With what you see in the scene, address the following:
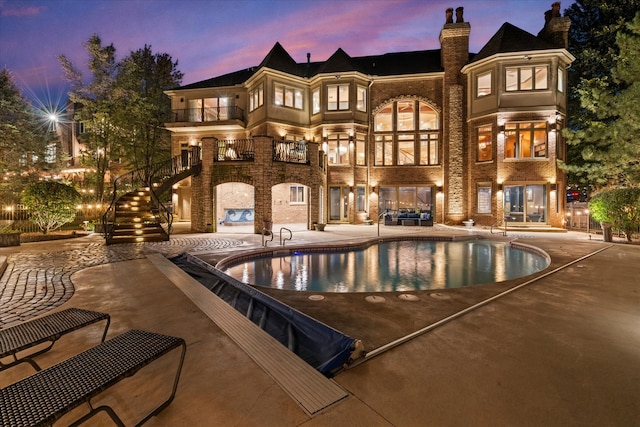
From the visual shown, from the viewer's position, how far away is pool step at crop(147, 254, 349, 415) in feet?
7.69

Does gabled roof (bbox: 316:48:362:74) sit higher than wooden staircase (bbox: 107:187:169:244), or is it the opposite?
gabled roof (bbox: 316:48:362:74)

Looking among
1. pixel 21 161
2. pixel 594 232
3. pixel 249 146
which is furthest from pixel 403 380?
pixel 21 161

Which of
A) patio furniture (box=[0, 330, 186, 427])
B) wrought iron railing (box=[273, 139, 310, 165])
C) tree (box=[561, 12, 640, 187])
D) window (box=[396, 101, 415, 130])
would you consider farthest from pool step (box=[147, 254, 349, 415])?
window (box=[396, 101, 415, 130])

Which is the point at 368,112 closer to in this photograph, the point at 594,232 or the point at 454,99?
the point at 454,99

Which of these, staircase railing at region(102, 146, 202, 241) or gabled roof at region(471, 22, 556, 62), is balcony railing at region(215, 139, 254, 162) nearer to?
staircase railing at region(102, 146, 202, 241)

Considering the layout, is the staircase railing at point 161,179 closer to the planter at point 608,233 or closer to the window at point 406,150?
the window at point 406,150

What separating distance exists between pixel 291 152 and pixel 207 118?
31.1ft

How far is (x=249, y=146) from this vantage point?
17016 mm

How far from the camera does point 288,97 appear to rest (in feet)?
68.2

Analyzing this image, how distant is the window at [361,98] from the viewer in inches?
824

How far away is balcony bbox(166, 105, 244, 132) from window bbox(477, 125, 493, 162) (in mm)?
15727

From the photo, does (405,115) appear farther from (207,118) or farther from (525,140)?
(207,118)

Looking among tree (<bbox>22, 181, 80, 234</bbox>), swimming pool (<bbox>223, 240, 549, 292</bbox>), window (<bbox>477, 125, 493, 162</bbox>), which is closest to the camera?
swimming pool (<bbox>223, 240, 549, 292</bbox>)

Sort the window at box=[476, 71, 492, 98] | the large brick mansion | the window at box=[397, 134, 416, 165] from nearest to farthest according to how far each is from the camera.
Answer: the large brick mansion → the window at box=[476, 71, 492, 98] → the window at box=[397, 134, 416, 165]
